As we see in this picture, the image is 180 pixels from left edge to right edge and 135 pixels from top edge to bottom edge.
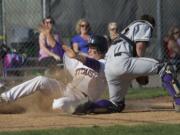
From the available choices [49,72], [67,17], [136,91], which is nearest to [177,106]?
[49,72]

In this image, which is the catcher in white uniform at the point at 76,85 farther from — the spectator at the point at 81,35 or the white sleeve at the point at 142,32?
the spectator at the point at 81,35

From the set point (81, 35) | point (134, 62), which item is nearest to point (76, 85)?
point (134, 62)

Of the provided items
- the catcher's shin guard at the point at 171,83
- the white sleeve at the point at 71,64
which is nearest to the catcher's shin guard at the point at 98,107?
the white sleeve at the point at 71,64

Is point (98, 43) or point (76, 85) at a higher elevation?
point (98, 43)

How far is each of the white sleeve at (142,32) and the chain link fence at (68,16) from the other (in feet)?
16.3

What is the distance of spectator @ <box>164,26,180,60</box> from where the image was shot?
50.8 feet

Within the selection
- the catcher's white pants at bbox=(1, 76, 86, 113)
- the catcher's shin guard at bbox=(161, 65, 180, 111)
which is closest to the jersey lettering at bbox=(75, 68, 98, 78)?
the catcher's white pants at bbox=(1, 76, 86, 113)

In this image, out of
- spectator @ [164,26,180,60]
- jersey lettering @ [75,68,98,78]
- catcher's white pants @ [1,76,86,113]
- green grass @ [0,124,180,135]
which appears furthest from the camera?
spectator @ [164,26,180,60]

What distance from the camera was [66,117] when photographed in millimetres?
9516

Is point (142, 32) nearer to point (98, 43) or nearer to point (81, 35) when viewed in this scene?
point (98, 43)

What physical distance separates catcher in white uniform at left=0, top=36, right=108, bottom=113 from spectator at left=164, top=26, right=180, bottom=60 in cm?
527

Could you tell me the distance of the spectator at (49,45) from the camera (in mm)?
13766

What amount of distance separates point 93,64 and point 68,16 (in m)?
5.30

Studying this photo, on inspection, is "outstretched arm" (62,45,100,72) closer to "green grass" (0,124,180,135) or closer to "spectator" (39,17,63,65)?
"green grass" (0,124,180,135)
